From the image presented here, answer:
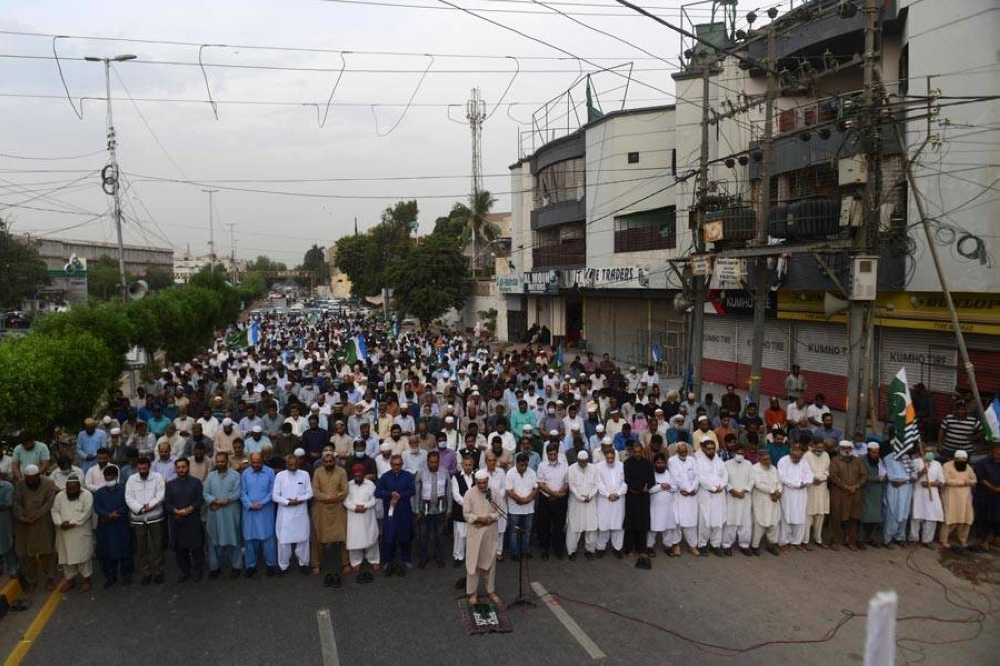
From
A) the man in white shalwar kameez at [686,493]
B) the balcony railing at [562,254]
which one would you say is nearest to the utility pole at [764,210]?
the man in white shalwar kameez at [686,493]

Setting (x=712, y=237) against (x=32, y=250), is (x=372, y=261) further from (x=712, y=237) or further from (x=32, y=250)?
(x=712, y=237)

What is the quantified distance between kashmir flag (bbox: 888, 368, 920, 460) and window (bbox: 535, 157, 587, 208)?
1948cm

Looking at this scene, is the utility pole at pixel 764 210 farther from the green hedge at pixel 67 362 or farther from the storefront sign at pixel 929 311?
the green hedge at pixel 67 362

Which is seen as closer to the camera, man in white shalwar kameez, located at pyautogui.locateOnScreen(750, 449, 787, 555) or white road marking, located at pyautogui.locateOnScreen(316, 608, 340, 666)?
white road marking, located at pyautogui.locateOnScreen(316, 608, 340, 666)

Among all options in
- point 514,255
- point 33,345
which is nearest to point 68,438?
point 33,345

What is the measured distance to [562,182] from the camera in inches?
1168

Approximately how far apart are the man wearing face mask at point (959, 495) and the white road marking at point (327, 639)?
23.1ft

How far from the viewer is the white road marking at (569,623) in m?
5.89

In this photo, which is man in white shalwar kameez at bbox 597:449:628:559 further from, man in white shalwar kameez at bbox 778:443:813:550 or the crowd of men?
man in white shalwar kameez at bbox 778:443:813:550

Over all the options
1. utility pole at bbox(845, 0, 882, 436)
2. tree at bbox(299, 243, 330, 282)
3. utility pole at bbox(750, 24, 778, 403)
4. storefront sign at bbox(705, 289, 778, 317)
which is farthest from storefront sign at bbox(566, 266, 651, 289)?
tree at bbox(299, 243, 330, 282)

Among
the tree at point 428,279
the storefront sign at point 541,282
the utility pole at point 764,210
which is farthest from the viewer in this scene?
the tree at point 428,279

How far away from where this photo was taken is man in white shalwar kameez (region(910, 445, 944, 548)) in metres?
8.41

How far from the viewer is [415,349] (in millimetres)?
22609

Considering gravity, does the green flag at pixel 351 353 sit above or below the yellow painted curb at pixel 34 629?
above
